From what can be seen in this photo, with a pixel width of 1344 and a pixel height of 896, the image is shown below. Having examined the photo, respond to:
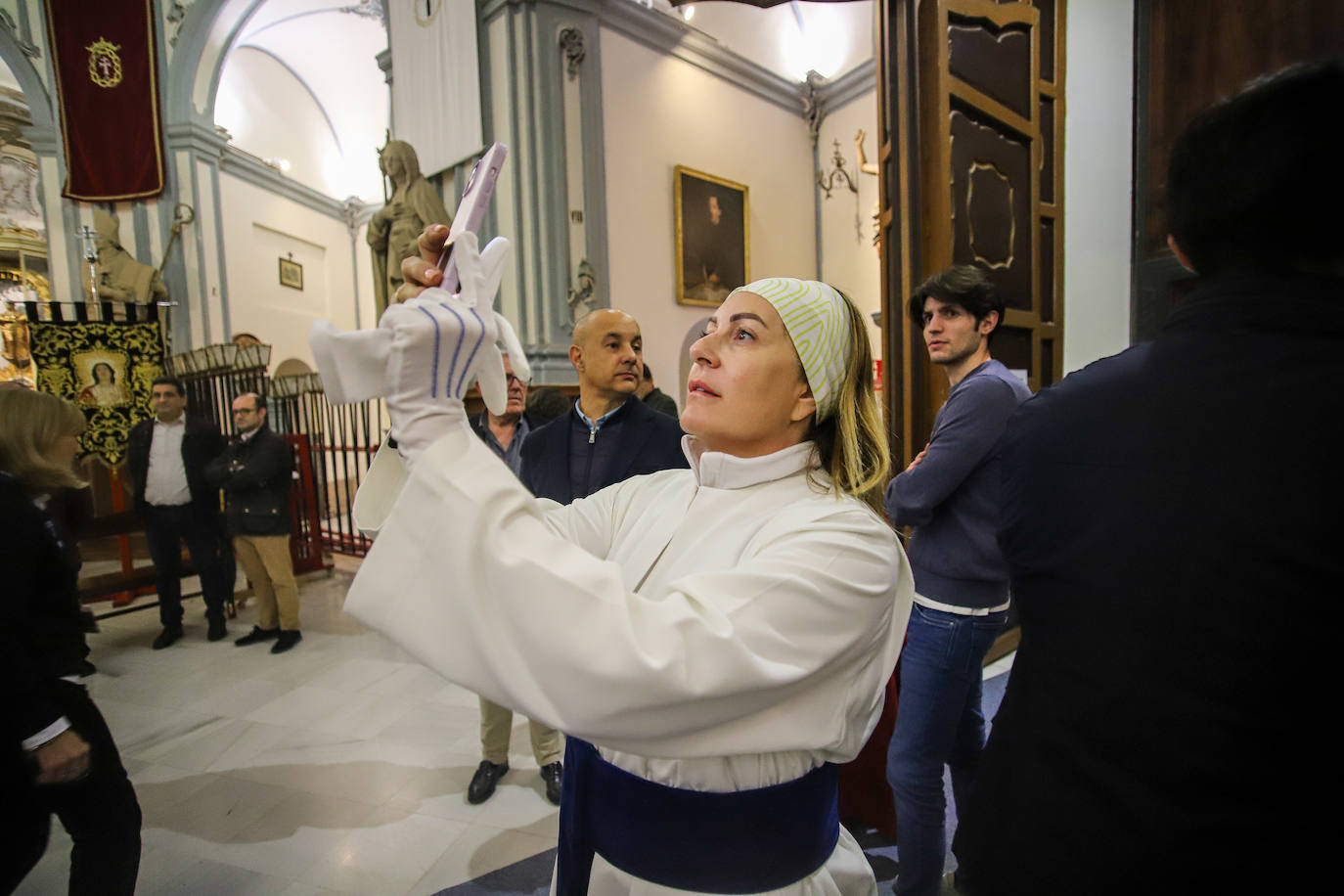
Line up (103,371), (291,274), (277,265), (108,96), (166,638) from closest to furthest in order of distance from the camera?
(166,638) < (103,371) < (108,96) < (277,265) < (291,274)

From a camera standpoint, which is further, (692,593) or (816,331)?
(816,331)

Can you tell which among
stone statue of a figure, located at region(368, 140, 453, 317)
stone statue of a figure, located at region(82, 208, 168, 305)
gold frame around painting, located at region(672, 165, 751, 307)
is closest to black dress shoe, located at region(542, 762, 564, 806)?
stone statue of a figure, located at region(368, 140, 453, 317)

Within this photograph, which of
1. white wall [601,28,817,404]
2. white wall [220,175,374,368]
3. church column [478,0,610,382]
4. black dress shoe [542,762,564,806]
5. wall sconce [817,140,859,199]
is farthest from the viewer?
white wall [220,175,374,368]

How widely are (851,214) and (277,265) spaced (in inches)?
389

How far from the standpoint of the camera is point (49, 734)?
1.58 meters

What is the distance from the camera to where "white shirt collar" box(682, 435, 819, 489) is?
1117 millimetres

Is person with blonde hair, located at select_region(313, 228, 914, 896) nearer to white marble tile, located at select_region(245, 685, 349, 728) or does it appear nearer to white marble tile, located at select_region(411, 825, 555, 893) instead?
white marble tile, located at select_region(411, 825, 555, 893)

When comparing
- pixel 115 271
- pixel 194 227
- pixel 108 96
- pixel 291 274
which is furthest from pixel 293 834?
pixel 291 274

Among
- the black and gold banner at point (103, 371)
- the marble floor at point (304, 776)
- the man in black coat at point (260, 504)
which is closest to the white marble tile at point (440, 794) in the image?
the marble floor at point (304, 776)

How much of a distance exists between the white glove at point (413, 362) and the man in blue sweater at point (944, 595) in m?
1.41

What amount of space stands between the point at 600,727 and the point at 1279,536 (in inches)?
30.9

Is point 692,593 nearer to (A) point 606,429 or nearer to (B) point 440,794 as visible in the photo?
(A) point 606,429

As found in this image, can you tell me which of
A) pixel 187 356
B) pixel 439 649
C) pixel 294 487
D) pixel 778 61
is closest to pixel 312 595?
pixel 294 487

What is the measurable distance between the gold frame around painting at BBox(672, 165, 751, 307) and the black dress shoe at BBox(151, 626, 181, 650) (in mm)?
6110
